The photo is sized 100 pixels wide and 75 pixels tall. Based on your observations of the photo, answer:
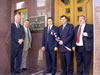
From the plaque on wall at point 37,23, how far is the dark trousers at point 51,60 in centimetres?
117

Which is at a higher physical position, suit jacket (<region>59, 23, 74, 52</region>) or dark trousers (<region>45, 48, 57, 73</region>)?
suit jacket (<region>59, 23, 74, 52</region>)

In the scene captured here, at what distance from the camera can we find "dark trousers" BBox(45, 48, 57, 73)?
4922 millimetres

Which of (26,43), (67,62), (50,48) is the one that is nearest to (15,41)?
(26,43)

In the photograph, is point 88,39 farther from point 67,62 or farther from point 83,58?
point 67,62

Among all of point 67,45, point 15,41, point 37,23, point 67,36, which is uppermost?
point 37,23

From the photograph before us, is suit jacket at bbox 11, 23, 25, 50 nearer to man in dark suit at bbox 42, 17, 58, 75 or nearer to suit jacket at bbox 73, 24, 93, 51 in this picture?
man in dark suit at bbox 42, 17, 58, 75

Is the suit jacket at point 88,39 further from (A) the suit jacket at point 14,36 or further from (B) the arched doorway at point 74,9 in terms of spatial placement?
(A) the suit jacket at point 14,36

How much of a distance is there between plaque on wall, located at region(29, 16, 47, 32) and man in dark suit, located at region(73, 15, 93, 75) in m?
1.60

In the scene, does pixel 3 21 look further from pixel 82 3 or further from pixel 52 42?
pixel 82 3

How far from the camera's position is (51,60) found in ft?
16.9

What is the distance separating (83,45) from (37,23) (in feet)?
7.64

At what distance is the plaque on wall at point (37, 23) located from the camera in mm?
5747

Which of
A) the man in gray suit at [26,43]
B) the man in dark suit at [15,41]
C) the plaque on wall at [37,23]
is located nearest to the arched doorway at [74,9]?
the plaque on wall at [37,23]

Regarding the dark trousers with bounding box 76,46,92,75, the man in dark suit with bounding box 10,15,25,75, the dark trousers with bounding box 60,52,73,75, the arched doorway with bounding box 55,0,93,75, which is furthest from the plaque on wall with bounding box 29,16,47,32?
the dark trousers with bounding box 76,46,92,75
